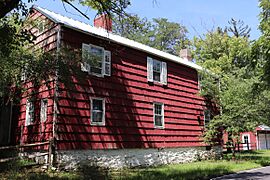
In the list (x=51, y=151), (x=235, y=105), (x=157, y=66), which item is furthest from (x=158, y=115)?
(x=51, y=151)

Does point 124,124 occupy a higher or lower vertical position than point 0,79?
lower

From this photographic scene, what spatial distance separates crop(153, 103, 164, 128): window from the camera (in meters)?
17.3

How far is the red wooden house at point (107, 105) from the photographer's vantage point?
1285 cm

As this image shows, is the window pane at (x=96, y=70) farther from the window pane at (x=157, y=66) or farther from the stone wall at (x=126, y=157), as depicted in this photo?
the window pane at (x=157, y=66)

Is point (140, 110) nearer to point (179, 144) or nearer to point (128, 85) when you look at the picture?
point (128, 85)

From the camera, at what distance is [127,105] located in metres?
15.6

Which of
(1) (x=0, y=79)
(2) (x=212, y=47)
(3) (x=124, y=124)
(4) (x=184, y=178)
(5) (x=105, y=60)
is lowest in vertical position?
(4) (x=184, y=178)

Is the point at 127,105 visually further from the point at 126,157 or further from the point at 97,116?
the point at 126,157

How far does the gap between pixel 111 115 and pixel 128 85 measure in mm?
2109

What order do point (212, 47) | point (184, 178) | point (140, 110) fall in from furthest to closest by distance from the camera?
point (212, 47) < point (140, 110) < point (184, 178)

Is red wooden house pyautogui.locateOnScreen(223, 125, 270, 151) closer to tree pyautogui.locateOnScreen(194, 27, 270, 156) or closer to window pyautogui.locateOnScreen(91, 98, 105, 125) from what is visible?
tree pyautogui.locateOnScreen(194, 27, 270, 156)

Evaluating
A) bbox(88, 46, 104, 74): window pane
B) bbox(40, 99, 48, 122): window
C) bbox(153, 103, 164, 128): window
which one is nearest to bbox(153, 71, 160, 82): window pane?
bbox(153, 103, 164, 128): window

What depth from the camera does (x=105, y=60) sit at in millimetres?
15055

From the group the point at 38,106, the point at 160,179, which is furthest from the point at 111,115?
the point at 160,179
